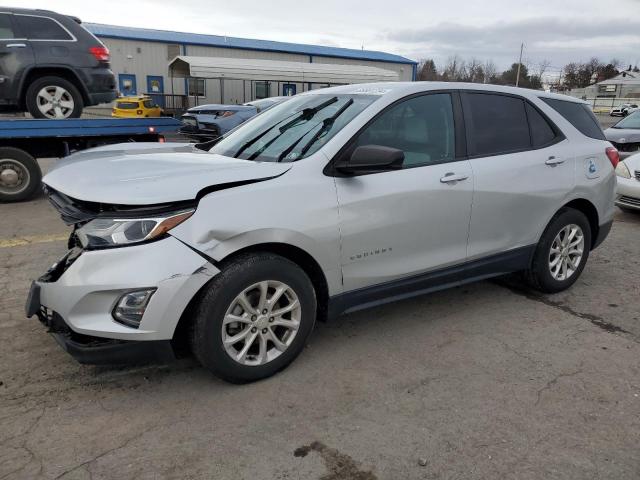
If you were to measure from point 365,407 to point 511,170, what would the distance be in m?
2.16

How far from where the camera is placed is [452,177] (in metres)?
3.66

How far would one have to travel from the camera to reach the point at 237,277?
2.84 meters

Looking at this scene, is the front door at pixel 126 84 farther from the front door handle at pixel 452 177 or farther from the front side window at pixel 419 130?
the front door handle at pixel 452 177

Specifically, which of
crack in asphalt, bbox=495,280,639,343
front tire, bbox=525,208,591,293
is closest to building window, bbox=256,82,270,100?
crack in asphalt, bbox=495,280,639,343

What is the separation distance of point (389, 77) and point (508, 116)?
30232 mm

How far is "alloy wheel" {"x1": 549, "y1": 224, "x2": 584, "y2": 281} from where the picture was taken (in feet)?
14.9

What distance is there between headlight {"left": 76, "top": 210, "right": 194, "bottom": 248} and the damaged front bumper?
0.14 feet

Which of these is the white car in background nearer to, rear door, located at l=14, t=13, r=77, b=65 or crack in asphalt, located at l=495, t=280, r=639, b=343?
crack in asphalt, located at l=495, t=280, r=639, b=343

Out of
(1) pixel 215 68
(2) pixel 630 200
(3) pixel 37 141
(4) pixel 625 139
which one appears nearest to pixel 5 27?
(3) pixel 37 141

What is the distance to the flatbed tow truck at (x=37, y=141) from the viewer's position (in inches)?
300

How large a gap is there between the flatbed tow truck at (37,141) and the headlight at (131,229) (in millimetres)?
5843

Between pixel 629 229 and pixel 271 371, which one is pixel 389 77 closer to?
pixel 629 229

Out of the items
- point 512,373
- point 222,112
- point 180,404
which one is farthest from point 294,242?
point 222,112

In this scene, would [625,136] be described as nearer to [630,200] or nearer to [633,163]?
[633,163]
